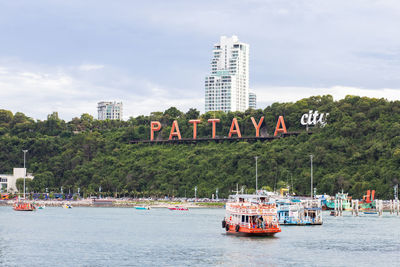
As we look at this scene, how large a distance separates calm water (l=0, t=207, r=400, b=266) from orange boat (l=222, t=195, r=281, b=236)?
1284 mm

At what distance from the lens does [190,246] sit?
86875 mm

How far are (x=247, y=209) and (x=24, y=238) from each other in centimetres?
3220

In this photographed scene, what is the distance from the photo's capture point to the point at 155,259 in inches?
2940

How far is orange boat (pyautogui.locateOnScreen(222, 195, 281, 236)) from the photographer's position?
288ft

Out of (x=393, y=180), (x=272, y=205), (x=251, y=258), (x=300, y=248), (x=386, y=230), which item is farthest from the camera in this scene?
(x=393, y=180)

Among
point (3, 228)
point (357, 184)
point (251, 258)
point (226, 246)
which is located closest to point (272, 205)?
point (226, 246)

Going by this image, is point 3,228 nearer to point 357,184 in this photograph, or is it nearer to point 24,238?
point 24,238

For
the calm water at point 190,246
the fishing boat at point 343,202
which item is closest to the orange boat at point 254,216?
the calm water at point 190,246

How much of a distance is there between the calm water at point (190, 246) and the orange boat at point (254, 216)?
1.28 metres

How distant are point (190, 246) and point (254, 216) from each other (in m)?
9.19

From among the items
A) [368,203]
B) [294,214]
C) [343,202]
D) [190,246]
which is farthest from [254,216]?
[343,202]

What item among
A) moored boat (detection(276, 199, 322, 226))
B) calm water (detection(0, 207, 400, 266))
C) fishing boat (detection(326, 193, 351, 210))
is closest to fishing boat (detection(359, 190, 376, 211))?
fishing boat (detection(326, 193, 351, 210))

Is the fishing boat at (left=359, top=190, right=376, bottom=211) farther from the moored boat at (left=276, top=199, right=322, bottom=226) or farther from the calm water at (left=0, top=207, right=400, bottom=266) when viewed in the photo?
the moored boat at (left=276, top=199, right=322, bottom=226)

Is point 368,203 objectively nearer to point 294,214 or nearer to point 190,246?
point 294,214
